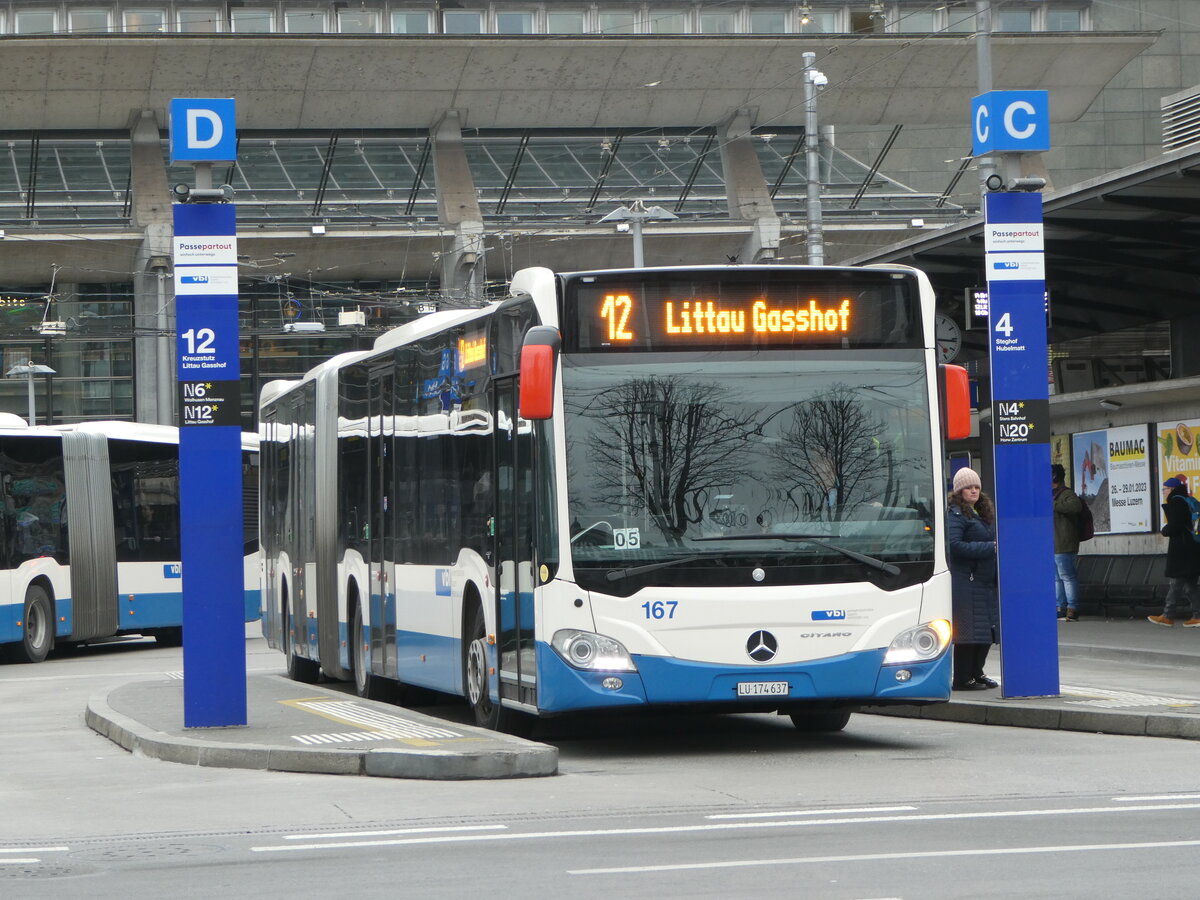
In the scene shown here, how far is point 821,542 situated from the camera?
1160cm

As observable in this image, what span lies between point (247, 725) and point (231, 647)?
61 cm

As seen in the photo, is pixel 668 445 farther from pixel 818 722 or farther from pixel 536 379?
pixel 818 722

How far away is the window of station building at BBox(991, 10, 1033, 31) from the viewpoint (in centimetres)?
4988

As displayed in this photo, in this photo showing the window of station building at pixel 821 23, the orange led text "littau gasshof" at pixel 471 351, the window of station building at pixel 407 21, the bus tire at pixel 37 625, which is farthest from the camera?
the window of station building at pixel 821 23

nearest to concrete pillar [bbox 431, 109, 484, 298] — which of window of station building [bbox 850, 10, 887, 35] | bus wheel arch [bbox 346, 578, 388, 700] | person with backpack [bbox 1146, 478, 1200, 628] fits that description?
window of station building [bbox 850, 10, 887, 35]

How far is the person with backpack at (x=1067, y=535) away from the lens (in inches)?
896

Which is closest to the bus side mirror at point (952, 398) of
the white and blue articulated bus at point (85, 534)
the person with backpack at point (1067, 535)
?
the person with backpack at point (1067, 535)

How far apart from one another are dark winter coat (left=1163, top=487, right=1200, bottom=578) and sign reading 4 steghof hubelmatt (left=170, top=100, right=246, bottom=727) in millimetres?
11548

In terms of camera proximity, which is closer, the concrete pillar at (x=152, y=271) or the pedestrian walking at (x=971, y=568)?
the pedestrian walking at (x=971, y=568)

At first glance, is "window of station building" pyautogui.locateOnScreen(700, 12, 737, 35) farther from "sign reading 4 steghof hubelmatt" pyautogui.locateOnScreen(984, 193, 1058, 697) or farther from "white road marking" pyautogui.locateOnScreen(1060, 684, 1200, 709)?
"white road marking" pyautogui.locateOnScreen(1060, 684, 1200, 709)

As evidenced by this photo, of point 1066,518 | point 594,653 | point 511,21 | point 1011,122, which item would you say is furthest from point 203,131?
point 511,21

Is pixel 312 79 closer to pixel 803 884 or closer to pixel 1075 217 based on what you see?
pixel 1075 217

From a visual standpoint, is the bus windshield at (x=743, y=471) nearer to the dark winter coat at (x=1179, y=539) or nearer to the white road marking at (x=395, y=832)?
the white road marking at (x=395, y=832)

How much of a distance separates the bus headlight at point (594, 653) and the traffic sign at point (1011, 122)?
480cm
